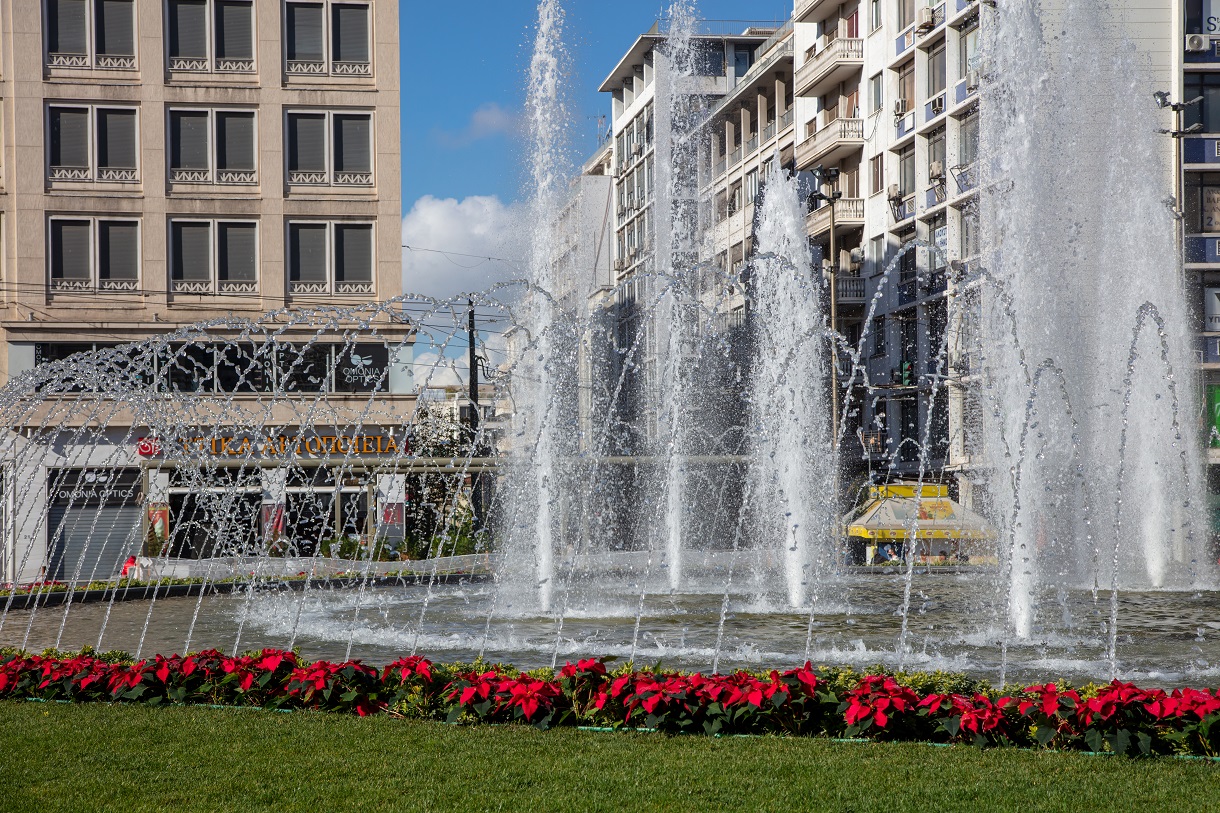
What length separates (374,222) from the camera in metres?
36.8

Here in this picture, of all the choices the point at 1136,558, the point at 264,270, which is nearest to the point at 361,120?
the point at 264,270

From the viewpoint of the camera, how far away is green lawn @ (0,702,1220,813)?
260 inches

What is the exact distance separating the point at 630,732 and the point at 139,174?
1244 inches

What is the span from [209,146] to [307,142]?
8.25 feet

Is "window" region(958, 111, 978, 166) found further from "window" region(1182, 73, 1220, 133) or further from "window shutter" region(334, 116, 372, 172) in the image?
"window shutter" region(334, 116, 372, 172)

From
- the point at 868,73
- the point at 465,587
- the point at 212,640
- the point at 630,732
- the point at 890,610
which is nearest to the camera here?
the point at 630,732

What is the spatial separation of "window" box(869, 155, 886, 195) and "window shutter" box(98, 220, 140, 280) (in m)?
25.5

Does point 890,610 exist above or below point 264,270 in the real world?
below

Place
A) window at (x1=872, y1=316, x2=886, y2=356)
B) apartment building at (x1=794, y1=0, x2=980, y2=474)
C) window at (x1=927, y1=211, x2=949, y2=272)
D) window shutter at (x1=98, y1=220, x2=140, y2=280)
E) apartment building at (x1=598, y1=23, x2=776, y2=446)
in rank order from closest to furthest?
window shutter at (x1=98, y1=220, x2=140, y2=280) → apartment building at (x1=794, y1=0, x2=980, y2=474) → window at (x1=927, y1=211, x2=949, y2=272) → window at (x1=872, y1=316, x2=886, y2=356) → apartment building at (x1=598, y1=23, x2=776, y2=446)

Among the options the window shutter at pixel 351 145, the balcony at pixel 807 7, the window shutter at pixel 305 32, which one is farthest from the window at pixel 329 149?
the balcony at pixel 807 7

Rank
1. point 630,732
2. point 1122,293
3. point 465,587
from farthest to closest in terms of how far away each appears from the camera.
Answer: point 1122,293
point 465,587
point 630,732

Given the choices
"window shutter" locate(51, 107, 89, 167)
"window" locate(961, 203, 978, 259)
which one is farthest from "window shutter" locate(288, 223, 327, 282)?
"window" locate(961, 203, 978, 259)

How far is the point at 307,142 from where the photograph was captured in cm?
3688

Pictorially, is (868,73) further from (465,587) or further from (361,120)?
(465,587)
